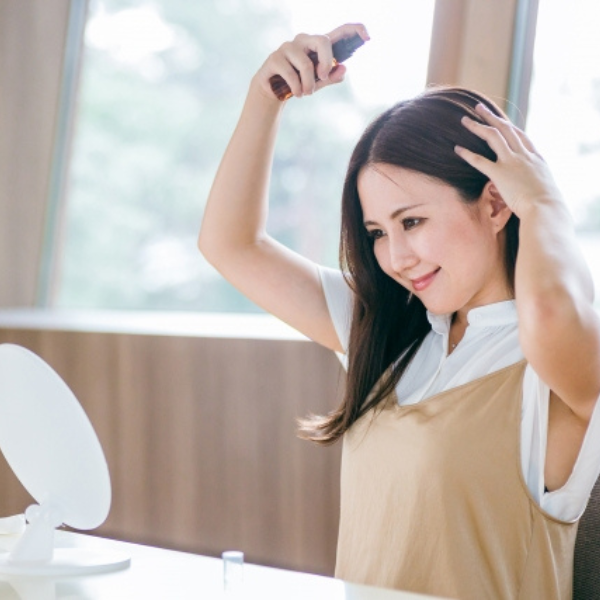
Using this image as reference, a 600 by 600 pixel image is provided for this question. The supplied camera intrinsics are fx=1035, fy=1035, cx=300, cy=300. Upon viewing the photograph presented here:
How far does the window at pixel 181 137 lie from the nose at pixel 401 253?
3.95 feet

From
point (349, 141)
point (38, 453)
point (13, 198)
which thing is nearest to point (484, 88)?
point (349, 141)

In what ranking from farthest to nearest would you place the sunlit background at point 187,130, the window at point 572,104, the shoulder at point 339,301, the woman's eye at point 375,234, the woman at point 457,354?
the sunlit background at point 187,130, the window at point 572,104, the shoulder at point 339,301, the woman's eye at point 375,234, the woman at point 457,354

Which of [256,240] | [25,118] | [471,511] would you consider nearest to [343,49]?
[256,240]

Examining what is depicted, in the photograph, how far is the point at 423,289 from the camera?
64.4 inches

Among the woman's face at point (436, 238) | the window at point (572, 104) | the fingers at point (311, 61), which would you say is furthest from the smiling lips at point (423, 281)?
the window at point (572, 104)

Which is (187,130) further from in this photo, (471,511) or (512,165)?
(471,511)

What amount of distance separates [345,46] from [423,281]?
41 centimetres

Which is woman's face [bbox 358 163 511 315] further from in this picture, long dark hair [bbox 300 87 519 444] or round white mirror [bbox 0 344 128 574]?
round white mirror [bbox 0 344 128 574]

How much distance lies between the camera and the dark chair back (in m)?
1.49

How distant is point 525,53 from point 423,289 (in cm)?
104

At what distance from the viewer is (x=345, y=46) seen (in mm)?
1697

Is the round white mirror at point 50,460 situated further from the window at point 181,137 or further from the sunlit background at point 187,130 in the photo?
the window at point 181,137

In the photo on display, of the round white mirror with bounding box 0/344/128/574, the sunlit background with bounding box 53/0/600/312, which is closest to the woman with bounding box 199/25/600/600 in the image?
the round white mirror with bounding box 0/344/128/574

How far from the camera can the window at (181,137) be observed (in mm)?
2938
